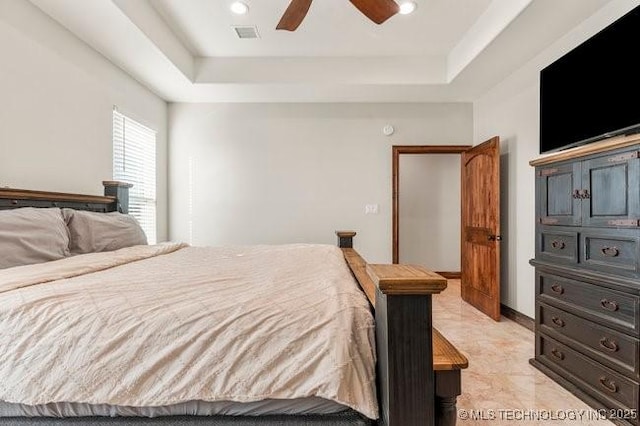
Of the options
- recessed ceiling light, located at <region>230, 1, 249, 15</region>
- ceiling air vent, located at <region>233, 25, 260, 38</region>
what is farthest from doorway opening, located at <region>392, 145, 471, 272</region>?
recessed ceiling light, located at <region>230, 1, 249, 15</region>

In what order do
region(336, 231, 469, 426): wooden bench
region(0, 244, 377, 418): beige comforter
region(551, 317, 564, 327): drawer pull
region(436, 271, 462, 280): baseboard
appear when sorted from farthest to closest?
region(436, 271, 462, 280): baseboard, region(551, 317, 564, 327): drawer pull, region(0, 244, 377, 418): beige comforter, region(336, 231, 469, 426): wooden bench

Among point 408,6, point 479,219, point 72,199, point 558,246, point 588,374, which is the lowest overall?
point 588,374

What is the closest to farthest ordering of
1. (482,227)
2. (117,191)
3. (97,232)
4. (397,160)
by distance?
(97,232), (117,191), (482,227), (397,160)

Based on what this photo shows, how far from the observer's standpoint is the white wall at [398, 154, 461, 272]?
582 centimetres

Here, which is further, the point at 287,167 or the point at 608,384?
the point at 287,167

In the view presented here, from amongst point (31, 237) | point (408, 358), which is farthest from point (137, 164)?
point (408, 358)

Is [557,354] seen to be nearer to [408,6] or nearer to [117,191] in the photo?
[408,6]

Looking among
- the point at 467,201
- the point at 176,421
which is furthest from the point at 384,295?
the point at 467,201

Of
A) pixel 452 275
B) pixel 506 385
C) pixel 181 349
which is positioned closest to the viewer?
pixel 181 349

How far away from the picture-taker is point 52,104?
2.61 m

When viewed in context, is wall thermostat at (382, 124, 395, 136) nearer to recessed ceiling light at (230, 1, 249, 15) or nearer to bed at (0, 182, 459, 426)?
recessed ceiling light at (230, 1, 249, 15)

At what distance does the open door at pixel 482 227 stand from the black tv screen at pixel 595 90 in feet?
2.95

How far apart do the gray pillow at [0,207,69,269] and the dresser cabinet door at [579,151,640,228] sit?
3109 millimetres

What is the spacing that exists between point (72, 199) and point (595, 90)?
3.77 m
